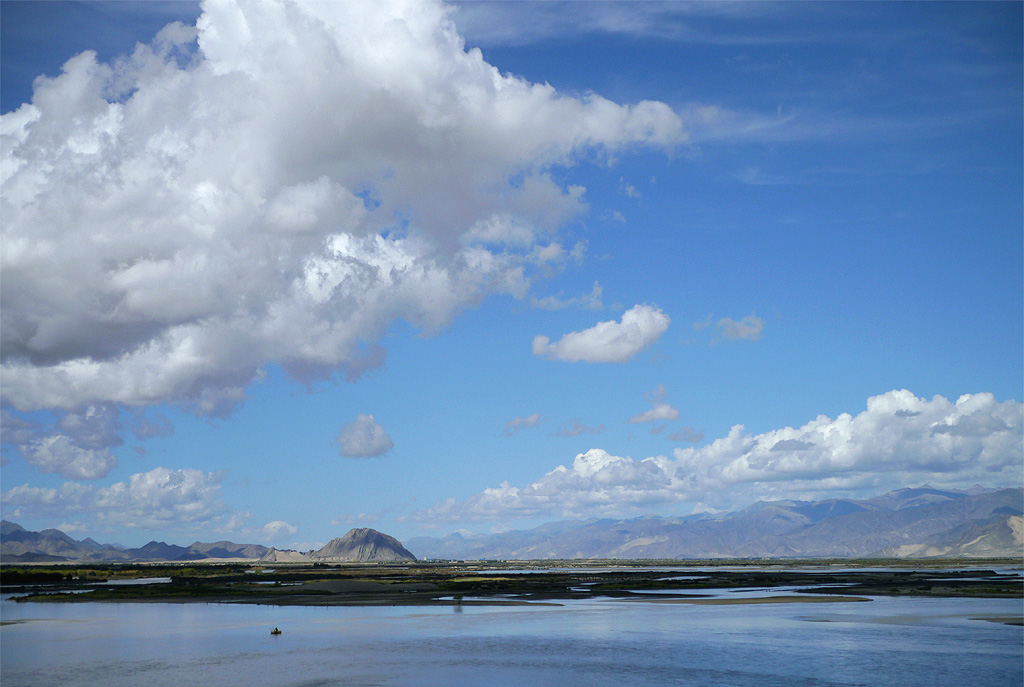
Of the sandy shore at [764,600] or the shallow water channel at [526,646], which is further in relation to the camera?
the sandy shore at [764,600]

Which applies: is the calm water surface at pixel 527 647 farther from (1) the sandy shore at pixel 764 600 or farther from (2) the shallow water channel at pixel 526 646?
(1) the sandy shore at pixel 764 600

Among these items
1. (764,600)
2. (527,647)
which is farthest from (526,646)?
(764,600)

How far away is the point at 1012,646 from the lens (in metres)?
67.9

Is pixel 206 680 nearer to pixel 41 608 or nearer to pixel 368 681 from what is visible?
pixel 368 681

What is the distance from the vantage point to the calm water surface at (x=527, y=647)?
56.6m

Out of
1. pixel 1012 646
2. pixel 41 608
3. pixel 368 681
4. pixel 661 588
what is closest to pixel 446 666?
pixel 368 681

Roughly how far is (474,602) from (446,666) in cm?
5978

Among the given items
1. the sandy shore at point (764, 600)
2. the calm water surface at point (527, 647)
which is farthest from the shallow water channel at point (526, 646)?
the sandy shore at point (764, 600)

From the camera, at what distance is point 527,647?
70.2m

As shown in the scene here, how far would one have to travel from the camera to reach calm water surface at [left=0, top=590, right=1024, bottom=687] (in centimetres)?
5659

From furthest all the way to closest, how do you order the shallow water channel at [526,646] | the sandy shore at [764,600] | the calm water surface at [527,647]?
1. the sandy shore at [764,600]
2. the shallow water channel at [526,646]
3. the calm water surface at [527,647]

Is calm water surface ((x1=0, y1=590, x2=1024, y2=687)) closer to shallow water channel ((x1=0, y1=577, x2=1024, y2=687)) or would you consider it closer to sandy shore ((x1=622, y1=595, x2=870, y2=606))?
shallow water channel ((x1=0, y1=577, x2=1024, y2=687))

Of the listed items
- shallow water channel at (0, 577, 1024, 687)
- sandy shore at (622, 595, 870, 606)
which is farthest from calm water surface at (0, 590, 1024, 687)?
sandy shore at (622, 595, 870, 606)

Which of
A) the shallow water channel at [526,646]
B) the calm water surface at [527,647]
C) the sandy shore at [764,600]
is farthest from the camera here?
the sandy shore at [764,600]
